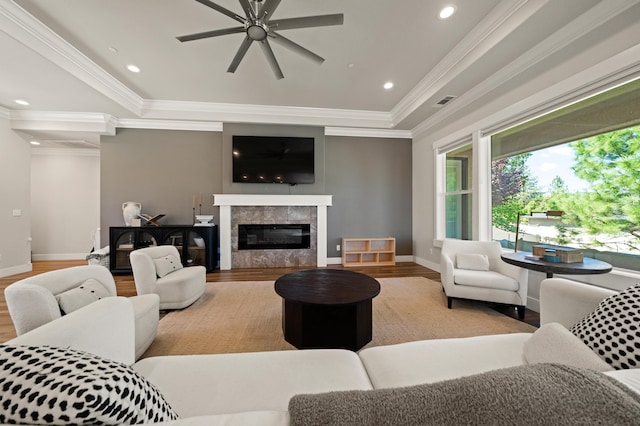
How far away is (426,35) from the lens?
101 inches

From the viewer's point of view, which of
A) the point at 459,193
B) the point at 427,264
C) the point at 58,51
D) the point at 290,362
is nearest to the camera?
the point at 290,362

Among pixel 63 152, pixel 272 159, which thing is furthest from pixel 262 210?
pixel 63 152

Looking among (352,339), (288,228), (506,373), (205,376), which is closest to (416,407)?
(506,373)

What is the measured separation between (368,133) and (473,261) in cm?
337

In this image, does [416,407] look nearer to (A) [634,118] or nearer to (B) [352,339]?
(B) [352,339]

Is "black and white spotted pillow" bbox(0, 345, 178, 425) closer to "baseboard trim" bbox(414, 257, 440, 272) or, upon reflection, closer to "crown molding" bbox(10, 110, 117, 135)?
"baseboard trim" bbox(414, 257, 440, 272)

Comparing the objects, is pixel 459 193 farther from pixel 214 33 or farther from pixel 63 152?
pixel 63 152

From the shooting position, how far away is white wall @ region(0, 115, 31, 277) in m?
4.03

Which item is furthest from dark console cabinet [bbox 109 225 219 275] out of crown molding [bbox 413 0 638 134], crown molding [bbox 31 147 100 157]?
crown molding [bbox 413 0 638 134]

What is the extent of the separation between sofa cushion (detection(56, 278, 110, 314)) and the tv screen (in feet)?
10.5

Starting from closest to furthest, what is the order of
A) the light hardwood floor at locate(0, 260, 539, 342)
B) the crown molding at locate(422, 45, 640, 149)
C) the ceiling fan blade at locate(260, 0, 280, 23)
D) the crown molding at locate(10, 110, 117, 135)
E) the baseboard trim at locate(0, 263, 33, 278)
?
the ceiling fan blade at locate(260, 0, 280, 23) < the crown molding at locate(422, 45, 640, 149) < the light hardwood floor at locate(0, 260, 539, 342) < the baseboard trim at locate(0, 263, 33, 278) < the crown molding at locate(10, 110, 117, 135)

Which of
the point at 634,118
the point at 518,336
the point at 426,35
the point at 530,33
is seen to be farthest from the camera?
the point at 426,35

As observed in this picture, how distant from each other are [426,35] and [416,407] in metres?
3.30

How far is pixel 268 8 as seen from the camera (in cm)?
186
